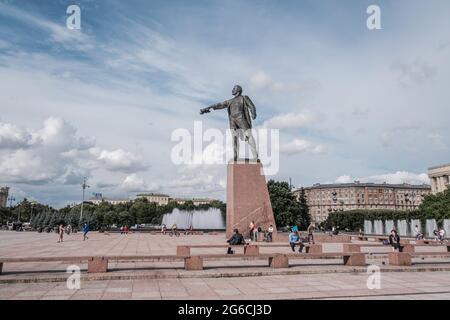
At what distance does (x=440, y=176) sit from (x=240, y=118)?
3478 inches

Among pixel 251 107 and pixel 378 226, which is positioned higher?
pixel 251 107

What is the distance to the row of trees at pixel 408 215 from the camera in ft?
173

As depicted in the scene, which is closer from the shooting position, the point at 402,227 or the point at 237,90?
the point at 237,90

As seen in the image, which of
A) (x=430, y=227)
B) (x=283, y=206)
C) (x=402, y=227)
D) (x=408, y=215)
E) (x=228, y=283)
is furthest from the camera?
(x=408, y=215)

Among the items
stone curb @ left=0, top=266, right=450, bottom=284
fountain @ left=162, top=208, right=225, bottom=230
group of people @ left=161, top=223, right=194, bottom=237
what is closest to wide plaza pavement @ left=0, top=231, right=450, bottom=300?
stone curb @ left=0, top=266, right=450, bottom=284

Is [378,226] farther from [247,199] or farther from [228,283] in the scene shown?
[228,283]

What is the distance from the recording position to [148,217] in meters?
120

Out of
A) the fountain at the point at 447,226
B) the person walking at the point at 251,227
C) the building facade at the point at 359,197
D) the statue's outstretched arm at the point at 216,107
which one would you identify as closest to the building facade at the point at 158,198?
the building facade at the point at 359,197

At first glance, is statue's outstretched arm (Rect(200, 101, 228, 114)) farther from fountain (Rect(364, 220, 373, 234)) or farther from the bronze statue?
fountain (Rect(364, 220, 373, 234))

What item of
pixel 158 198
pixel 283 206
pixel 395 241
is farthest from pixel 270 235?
pixel 158 198

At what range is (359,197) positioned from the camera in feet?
405

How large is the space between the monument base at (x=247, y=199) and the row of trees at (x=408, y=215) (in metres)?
40.2
